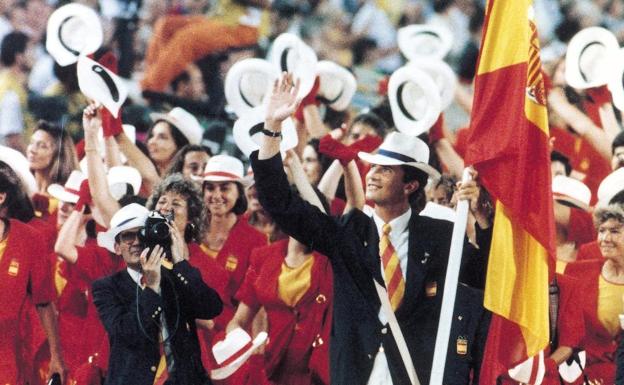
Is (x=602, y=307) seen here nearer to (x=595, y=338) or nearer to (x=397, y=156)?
(x=595, y=338)

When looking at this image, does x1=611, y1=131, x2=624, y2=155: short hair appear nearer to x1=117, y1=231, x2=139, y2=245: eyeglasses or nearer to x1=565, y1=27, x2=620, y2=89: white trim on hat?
x1=565, y1=27, x2=620, y2=89: white trim on hat

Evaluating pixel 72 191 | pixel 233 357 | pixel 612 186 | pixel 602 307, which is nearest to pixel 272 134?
pixel 233 357

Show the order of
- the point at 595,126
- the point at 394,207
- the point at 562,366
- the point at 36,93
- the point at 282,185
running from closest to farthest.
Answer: the point at 282,185, the point at 394,207, the point at 562,366, the point at 595,126, the point at 36,93

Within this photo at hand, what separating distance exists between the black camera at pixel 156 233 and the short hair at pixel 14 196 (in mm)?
1993

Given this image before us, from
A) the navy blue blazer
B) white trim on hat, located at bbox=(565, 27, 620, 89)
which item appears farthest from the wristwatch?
white trim on hat, located at bbox=(565, 27, 620, 89)

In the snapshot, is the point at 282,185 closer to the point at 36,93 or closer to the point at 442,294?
the point at 442,294

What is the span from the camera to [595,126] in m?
14.5

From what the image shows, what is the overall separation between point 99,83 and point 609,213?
3.30 m

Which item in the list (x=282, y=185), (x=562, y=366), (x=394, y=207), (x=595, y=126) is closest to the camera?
(x=282, y=185)

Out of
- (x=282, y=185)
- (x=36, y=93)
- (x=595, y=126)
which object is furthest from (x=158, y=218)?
(x=36, y=93)

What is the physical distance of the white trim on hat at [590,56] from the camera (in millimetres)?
13328

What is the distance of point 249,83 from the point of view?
1320 centimetres

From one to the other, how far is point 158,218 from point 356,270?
1024mm

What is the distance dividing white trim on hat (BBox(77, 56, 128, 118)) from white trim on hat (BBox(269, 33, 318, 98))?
1.14 meters
